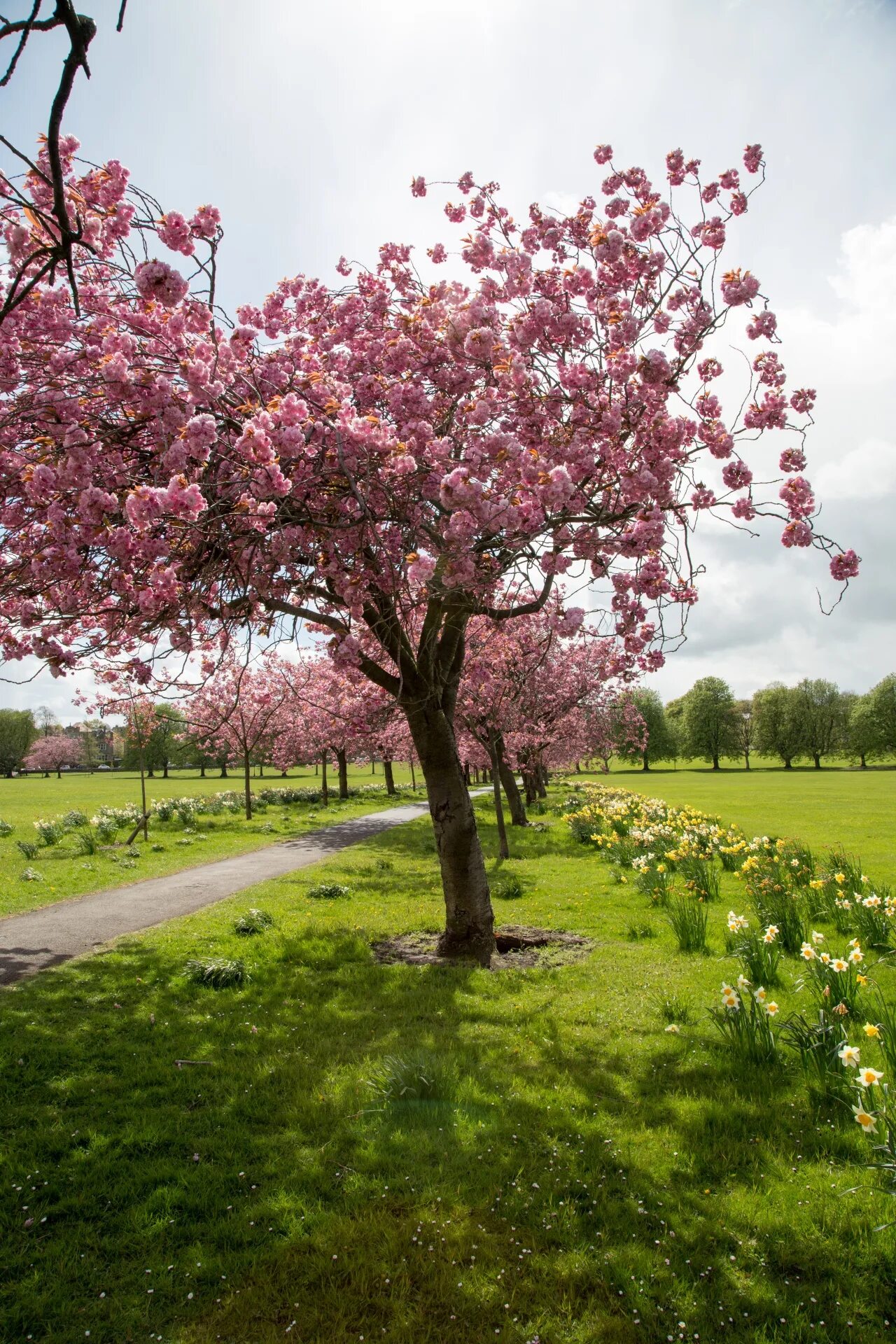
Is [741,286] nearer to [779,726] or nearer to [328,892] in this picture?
[328,892]

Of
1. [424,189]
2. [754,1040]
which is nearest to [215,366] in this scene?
[424,189]

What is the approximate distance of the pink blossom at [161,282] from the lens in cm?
432

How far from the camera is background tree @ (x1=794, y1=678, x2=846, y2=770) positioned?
79.2 m

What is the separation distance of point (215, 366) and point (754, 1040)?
6078 mm

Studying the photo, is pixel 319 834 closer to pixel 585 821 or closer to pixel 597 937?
pixel 585 821

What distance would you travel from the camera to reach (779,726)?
3150 inches

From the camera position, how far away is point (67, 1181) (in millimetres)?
4047

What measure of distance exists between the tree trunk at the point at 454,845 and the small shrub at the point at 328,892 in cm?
441

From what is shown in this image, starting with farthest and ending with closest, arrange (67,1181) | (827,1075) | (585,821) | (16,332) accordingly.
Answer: (585,821) < (16,332) < (827,1075) < (67,1181)

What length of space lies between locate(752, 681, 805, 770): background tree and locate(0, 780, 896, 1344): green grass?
79.8 meters

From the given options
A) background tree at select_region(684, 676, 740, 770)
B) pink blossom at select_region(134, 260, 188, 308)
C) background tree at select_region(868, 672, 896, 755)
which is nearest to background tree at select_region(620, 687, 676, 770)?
background tree at select_region(684, 676, 740, 770)

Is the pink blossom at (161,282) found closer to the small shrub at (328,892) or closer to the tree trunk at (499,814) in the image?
the small shrub at (328,892)

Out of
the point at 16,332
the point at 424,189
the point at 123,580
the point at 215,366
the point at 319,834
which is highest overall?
the point at 424,189

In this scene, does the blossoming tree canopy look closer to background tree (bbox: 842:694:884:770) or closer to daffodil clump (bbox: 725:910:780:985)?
daffodil clump (bbox: 725:910:780:985)
